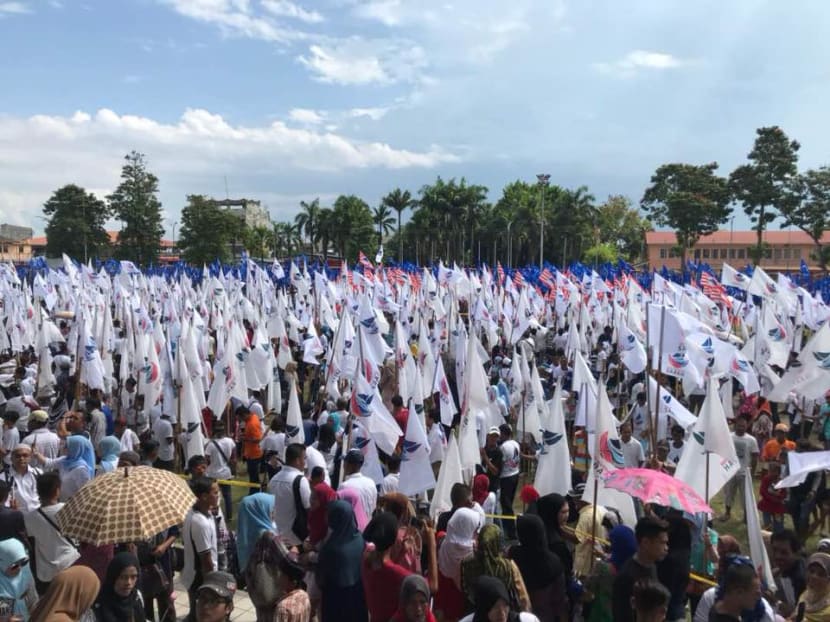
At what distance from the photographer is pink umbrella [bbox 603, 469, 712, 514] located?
5273mm

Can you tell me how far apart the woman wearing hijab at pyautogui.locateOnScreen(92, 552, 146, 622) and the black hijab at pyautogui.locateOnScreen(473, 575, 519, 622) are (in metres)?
2.13

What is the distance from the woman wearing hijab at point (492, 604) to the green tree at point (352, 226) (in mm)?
73193

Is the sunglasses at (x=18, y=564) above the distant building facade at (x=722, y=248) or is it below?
below

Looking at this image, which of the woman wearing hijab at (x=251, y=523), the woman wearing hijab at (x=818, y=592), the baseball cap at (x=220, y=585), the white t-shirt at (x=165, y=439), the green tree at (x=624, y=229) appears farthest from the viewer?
the green tree at (x=624, y=229)

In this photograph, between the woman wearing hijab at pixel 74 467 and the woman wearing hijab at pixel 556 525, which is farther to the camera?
the woman wearing hijab at pixel 74 467

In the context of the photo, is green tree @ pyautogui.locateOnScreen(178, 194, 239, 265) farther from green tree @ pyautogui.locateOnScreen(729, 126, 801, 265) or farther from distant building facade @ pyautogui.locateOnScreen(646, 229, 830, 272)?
distant building facade @ pyautogui.locateOnScreen(646, 229, 830, 272)

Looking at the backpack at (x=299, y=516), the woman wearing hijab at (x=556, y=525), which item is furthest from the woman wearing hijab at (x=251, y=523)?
the woman wearing hijab at (x=556, y=525)

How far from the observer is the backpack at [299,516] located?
6.21 metres

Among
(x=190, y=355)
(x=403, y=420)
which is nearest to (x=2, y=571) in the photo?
(x=403, y=420)

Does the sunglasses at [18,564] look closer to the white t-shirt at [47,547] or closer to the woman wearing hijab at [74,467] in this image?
the white t-shirt at [47,547]

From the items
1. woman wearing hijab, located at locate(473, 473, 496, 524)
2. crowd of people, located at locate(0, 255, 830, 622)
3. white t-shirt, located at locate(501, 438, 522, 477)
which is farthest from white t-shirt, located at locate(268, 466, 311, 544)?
white t-shirt, located at locate(501, 438, 522, 477)

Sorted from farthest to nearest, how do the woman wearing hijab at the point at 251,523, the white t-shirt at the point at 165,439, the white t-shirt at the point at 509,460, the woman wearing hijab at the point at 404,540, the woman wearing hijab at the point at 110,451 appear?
1. the white t-shirt at the point at 165,439
2. the white t-shirt at the point at 509,460
3. the woman wearing hijab at the point at 110,451
4. the woman wearing hijab at the point at 251,523
5. the woman wearing hijab at the point at 404,540

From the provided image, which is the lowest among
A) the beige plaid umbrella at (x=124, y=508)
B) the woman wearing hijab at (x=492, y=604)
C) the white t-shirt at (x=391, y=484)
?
the white t-shirt at (x=391, y=484)

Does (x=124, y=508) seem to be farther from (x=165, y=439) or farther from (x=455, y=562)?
(x=165, y=439)
